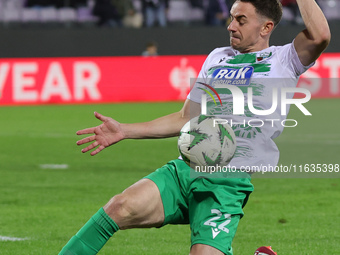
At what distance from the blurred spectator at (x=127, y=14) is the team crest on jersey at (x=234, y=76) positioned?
1808 centimetres

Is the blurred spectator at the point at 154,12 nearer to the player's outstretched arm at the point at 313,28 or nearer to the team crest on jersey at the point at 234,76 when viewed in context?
the team crest on jersey at the point at 234,76

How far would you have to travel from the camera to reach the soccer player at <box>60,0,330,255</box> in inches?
166

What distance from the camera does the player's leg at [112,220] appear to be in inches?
164

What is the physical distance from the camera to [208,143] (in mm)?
4477

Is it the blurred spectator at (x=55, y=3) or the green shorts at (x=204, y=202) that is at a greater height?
the green shorts at (x=204, y=202)

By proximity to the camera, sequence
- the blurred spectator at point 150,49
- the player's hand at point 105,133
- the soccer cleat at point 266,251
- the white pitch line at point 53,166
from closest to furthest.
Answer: the player's hand at point 105,133 < the soccer cleat at point 266,251 < the white pitch line at point 53,166 < the blurred spectator at point 150,49

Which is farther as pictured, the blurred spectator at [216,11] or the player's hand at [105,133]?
the blurred spectator at [216,11]

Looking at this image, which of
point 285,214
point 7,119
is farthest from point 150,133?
point 7,119

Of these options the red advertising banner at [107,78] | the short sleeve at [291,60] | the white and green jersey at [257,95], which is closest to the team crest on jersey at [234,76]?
the white and green jersey at [257,95]

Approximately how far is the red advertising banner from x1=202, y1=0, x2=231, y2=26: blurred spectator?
2.26 metres

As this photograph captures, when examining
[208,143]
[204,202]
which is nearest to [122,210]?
[204,202]

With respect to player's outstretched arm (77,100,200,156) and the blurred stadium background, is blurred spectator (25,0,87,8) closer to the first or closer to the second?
the blurred stadium background

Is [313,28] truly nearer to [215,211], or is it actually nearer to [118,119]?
[215,211]

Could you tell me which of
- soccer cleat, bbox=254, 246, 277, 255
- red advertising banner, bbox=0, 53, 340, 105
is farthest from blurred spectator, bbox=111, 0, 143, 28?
soccer cleat, bbox=254, 246, 277, 255
